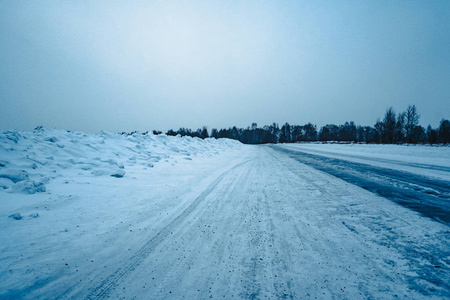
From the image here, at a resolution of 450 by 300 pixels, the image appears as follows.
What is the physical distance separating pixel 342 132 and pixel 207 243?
365ft

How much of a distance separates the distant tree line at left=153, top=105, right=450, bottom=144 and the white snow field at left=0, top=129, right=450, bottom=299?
56.7 metres

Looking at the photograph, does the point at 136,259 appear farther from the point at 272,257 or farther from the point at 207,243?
the point at 272,257

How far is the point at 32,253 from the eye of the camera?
2.43 metres

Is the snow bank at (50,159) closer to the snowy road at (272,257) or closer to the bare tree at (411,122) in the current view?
the snowy road at (272,257)

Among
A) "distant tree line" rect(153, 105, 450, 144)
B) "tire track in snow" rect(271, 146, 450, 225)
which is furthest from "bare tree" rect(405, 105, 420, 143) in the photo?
"tire track in snow" rect(271, 146, 450, 225)

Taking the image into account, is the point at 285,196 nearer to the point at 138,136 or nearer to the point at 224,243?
the point at 224,243

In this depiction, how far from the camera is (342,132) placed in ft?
316

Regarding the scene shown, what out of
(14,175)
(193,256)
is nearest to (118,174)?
(14,175)

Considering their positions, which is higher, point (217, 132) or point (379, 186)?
point (217, 132)

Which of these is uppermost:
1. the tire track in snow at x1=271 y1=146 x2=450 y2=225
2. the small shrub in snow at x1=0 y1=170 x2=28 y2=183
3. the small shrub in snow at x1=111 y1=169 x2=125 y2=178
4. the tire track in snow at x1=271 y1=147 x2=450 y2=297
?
the small shrub in snow at x1=0 y1=170 x2=28 y2=183

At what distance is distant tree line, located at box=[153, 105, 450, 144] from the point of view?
51294mm

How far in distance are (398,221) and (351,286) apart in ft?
7.17

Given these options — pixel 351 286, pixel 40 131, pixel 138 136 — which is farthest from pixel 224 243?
pixel 138 136

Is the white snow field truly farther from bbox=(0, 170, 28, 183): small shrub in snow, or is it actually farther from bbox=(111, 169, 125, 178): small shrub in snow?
bbox=(111, 169, 125, 178): small shrub in snow
